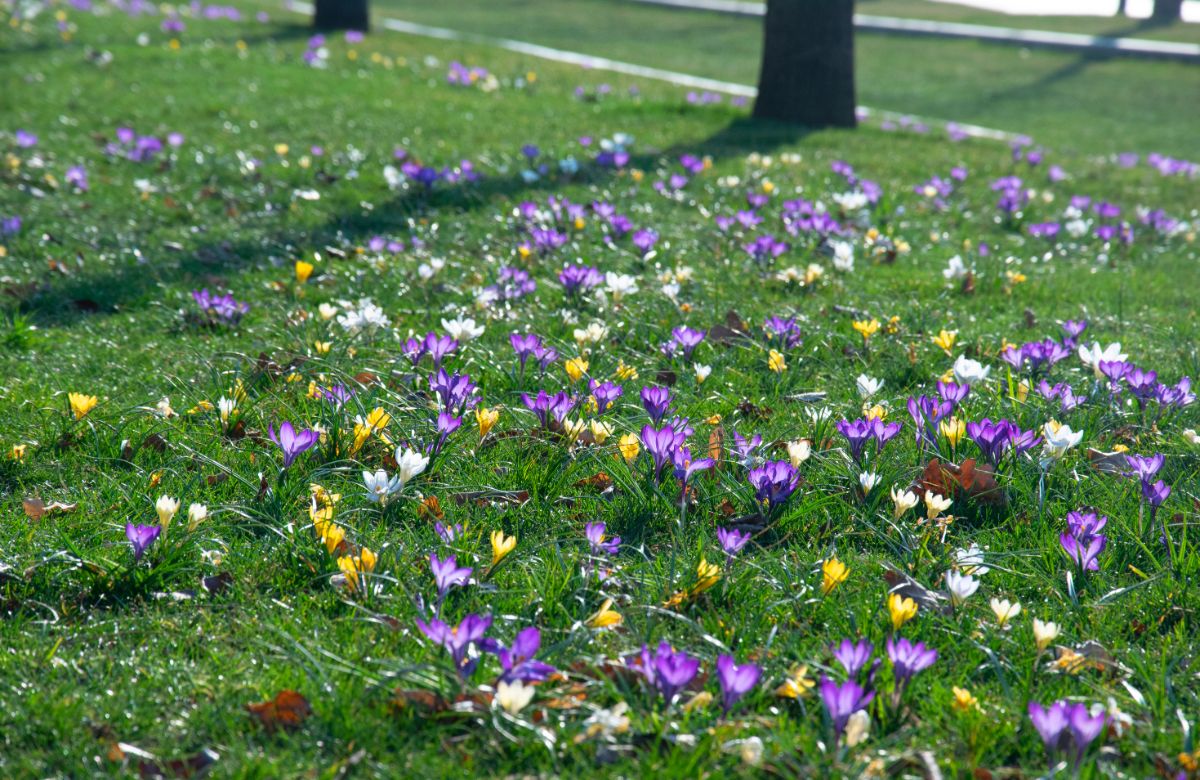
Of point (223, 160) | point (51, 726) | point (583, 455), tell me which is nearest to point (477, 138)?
point (223, 160)

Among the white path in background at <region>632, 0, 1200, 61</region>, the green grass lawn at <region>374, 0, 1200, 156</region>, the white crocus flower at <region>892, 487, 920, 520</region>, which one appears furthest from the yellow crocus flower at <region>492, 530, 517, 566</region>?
the white path in background at <region>632, 0, 1200, 61</region>

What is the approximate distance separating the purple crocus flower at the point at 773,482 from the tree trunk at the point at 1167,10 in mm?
30232

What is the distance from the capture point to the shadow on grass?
454cm

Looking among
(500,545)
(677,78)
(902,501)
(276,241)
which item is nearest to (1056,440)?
(902,501)

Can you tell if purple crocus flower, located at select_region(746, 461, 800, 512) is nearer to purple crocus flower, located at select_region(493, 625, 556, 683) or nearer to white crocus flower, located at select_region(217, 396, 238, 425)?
purple crocus flower, located at select_region(493, 625, 556, 683)

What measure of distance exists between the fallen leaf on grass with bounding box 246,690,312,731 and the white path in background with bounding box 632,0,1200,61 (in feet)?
71.6

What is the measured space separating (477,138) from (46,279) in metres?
4.13

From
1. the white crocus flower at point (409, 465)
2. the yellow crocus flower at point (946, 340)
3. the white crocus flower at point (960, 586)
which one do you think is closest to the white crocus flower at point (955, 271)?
the yellow crocus flower at point (946, 340)

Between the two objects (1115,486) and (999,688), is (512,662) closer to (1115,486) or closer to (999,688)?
(999,688)

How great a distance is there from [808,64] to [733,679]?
29.6 ft

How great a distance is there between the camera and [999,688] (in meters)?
2.21

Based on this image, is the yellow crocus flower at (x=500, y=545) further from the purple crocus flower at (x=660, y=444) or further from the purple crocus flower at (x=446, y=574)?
the purple crocus flower at (x=660, y=444)

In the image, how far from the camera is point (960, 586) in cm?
236

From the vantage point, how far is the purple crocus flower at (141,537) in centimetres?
242
